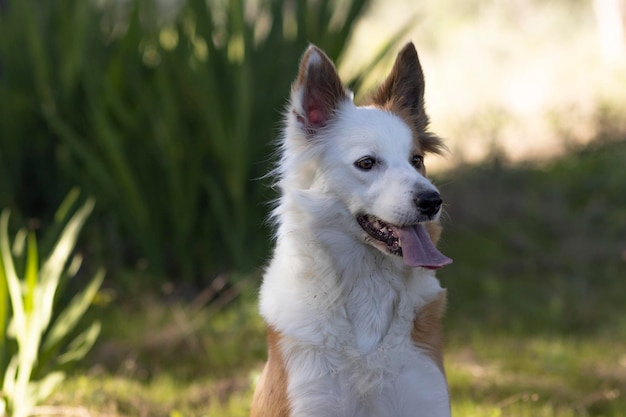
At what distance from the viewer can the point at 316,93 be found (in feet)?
11.8

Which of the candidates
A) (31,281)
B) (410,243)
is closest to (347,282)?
(410,243)

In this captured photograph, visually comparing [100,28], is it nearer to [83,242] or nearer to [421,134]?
[83,242]

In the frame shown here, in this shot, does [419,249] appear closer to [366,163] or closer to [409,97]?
[366,163]

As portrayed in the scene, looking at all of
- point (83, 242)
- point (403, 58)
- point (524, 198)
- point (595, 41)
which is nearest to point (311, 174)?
point (403, 58)

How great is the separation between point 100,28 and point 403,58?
4.41 m

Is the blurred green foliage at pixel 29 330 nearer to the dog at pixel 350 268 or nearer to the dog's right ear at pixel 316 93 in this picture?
the dog at pixel 350 268

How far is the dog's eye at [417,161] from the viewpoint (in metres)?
3.49

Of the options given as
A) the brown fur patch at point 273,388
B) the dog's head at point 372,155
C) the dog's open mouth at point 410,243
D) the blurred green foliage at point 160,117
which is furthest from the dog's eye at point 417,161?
the blurred green foliage at point 160,117

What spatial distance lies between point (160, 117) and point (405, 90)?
3503 millimetres

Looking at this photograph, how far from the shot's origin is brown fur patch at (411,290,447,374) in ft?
10.6

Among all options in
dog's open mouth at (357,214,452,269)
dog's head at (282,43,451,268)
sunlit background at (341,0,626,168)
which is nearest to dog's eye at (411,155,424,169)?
dog's head at (282,43,451,268)

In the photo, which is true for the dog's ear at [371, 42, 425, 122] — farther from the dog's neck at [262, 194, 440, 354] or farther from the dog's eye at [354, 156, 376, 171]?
the dog's neck at [262, 194, 440, 354]

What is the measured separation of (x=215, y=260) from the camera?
7.20 meters

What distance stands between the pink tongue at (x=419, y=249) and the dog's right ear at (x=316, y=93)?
640 mm
